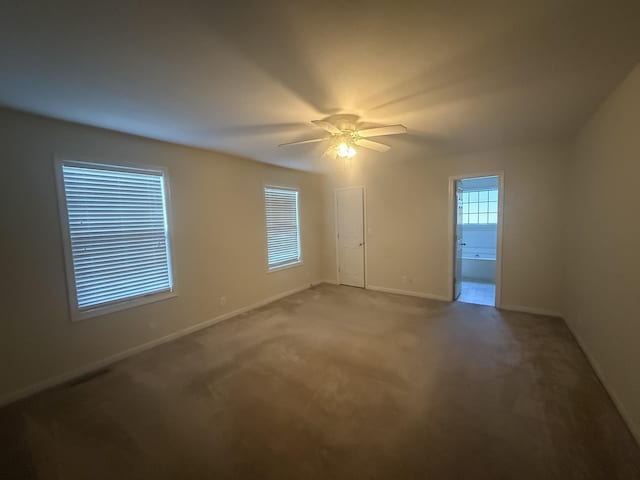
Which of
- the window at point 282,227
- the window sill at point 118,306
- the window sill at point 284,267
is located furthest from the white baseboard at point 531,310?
the window sill at point 118,306

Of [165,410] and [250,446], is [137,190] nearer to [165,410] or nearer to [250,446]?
[165,410]

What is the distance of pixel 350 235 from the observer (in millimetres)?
5523

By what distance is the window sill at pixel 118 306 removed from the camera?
2594 mm

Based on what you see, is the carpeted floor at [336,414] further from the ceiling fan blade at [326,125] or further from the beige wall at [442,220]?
the ceiling fan blade at [326,125]

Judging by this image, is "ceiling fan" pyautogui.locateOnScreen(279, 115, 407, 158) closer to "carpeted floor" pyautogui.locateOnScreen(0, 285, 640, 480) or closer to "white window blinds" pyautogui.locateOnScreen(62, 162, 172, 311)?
"white window blinds" pyautogui.locateOnScreen(62, 162, 172, 311)

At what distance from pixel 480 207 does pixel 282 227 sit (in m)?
5.17

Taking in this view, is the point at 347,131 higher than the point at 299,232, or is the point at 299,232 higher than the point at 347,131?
the point at 347,131

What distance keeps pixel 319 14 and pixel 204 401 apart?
2.71m

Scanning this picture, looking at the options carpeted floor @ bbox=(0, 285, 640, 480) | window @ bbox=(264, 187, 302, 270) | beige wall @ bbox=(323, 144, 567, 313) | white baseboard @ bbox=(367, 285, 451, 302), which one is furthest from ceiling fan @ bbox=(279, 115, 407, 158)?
white baseboard @ bbox=(367, 285, 451, 302)

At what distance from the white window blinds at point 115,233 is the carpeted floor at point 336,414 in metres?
0.77

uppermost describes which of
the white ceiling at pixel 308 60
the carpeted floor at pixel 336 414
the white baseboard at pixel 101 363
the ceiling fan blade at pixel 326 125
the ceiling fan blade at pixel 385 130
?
the white ceiling at pixel 308 60

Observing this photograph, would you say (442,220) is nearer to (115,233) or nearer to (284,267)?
(284,267)

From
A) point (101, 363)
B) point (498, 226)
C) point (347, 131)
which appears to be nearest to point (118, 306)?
point (101, 363)

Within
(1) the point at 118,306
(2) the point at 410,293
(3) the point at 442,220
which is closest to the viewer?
(1) the point at 118,306
